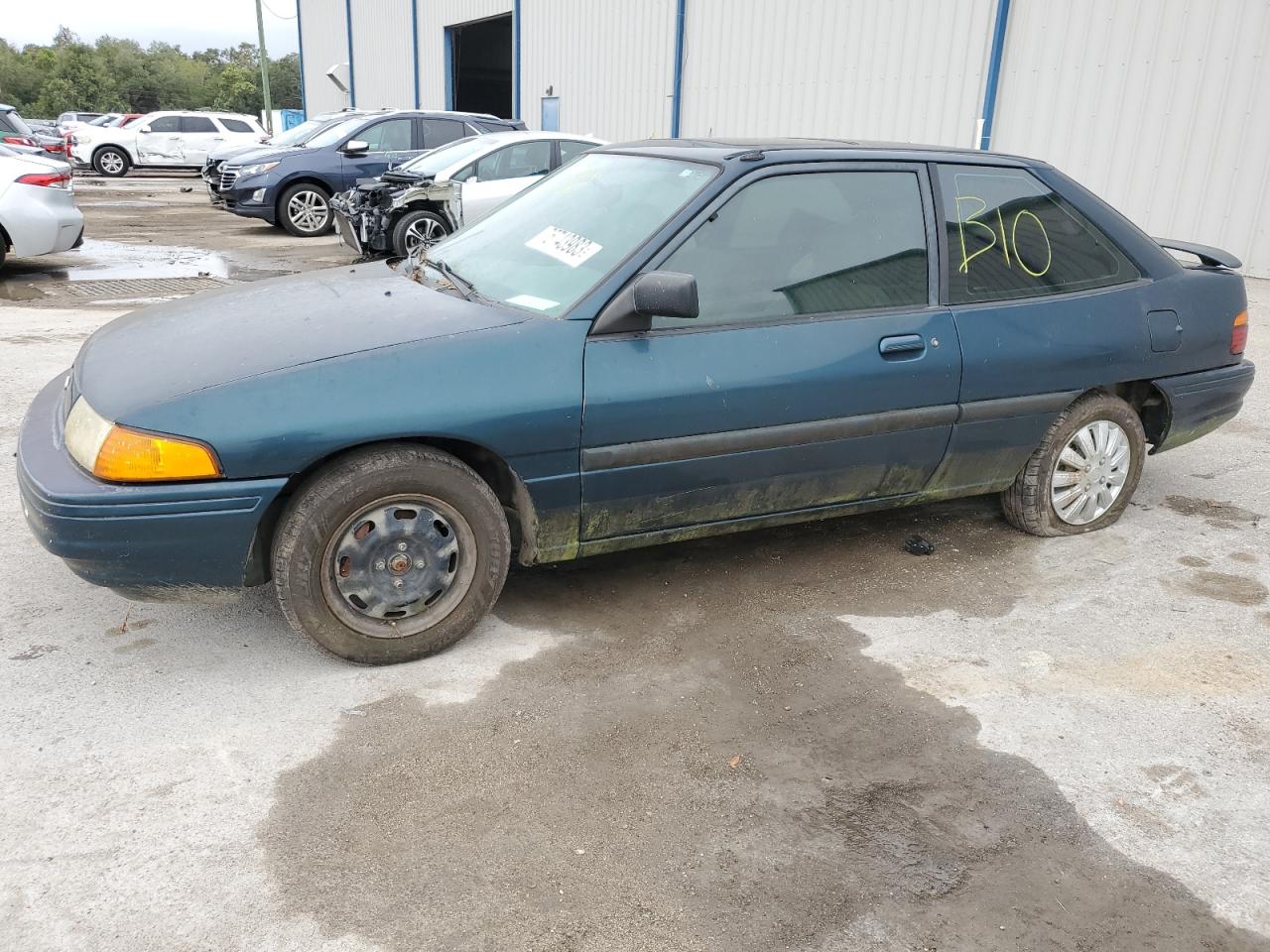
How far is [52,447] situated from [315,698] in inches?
44.1

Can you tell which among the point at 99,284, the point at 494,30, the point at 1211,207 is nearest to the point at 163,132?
the point at 494,30

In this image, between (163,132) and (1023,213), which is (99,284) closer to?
(1023,213)

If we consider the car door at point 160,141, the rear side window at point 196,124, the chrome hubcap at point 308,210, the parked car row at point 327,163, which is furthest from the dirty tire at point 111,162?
the chrome hubcap at point 308,210

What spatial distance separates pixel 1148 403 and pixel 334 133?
40.9ft

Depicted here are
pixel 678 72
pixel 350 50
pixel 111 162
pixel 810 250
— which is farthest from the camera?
pixel 350 50

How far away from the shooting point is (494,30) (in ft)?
103

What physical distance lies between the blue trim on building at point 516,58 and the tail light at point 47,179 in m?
14.1

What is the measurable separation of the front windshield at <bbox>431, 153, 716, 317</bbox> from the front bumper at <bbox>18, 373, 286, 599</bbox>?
113 centimetres

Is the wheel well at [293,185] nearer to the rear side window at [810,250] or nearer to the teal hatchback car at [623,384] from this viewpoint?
the teal hatchback car at [623,384]

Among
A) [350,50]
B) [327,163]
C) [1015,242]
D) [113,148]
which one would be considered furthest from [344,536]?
[350,50]

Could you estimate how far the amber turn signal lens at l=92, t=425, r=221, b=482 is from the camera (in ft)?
9.25

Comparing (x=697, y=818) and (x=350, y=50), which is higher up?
(x=350, y=50)

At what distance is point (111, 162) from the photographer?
2602 centimetres

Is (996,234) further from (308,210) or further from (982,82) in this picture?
(308,210)
